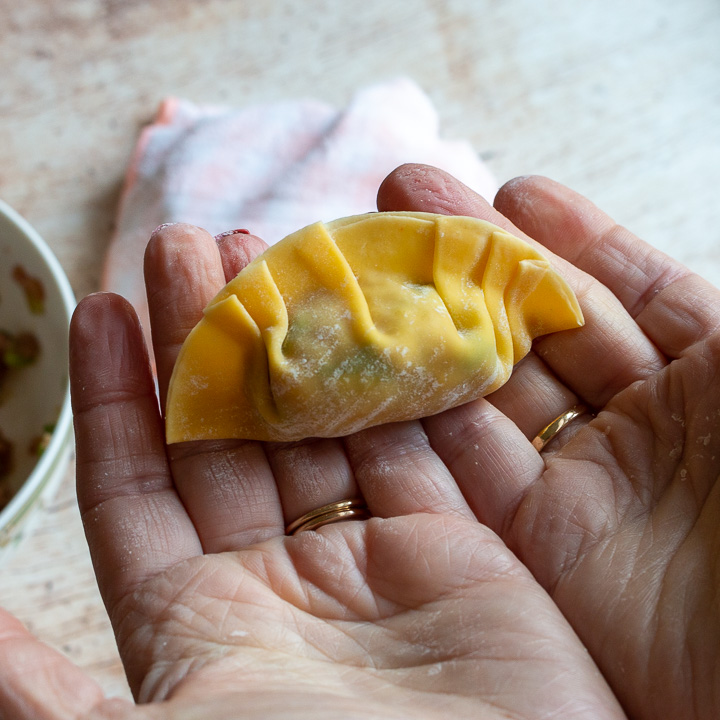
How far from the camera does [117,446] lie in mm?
1049

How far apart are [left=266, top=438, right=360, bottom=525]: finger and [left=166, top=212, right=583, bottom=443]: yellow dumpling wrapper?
5cm

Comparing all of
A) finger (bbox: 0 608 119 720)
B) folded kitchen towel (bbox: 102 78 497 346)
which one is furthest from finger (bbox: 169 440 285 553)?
folded kitchen towel (bbox: 102 78 497 346)

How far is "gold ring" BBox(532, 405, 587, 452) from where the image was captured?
116cm

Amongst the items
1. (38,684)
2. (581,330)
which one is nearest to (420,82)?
(581,330)

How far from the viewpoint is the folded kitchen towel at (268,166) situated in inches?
66.0

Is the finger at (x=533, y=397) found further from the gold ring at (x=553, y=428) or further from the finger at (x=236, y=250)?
the finger at (x=236, y=250)

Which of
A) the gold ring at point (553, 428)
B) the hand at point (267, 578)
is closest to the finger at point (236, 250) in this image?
the hand at point (267, 578)

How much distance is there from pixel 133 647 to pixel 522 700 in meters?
0.48

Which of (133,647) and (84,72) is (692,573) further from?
(84,72)

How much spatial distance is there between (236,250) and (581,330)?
0.58m

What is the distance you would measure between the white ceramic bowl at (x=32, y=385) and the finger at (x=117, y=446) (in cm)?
32

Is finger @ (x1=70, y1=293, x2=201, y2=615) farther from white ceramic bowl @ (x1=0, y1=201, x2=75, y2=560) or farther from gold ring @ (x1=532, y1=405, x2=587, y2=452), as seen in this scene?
gold ring @ (x1=532, y1=405, x2=587, y2=452)

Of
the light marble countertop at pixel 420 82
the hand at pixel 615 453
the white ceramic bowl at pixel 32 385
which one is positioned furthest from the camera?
the light marble countertop at pixel 420 82

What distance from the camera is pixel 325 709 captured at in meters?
0.77
